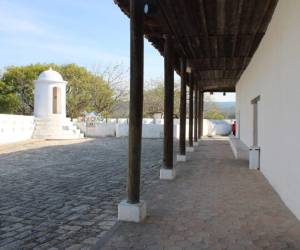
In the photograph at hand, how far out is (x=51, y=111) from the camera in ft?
77.1

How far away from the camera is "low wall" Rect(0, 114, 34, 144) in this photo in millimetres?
18547

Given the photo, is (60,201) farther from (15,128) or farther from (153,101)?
(153,101)

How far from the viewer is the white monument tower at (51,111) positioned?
22281 millimetres

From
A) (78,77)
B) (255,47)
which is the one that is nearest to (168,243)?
(255,47)

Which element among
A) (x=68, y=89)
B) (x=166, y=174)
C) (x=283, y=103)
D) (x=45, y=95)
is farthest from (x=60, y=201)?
(x=68, y=89)

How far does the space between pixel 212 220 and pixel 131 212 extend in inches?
42.3

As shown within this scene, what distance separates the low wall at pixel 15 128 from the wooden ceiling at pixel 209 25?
1098 centimetres

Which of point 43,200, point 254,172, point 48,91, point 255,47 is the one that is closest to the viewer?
point 43,200

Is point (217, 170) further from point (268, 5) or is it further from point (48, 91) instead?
point (48, 91)

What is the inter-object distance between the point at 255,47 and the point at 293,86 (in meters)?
4.73

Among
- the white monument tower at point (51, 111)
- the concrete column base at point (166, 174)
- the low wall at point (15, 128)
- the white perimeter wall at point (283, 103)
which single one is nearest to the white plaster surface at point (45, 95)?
the white monument tower at point (51, 111)

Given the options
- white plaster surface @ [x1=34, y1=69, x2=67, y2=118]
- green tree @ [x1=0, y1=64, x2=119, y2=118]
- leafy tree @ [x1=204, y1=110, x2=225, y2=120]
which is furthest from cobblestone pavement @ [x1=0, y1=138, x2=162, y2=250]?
leafy tree @ [x1=204, y1=110, x2=225, y2=120]

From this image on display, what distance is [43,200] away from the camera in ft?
19.9

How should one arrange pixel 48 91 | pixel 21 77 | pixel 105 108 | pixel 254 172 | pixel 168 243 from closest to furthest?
pixel 168 243
pixel 254 172
pixel 48 91
pixel 21 77
pixel 105 108
